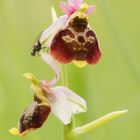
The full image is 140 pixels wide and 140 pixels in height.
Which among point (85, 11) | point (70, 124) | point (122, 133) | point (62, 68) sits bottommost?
point (122, 133)

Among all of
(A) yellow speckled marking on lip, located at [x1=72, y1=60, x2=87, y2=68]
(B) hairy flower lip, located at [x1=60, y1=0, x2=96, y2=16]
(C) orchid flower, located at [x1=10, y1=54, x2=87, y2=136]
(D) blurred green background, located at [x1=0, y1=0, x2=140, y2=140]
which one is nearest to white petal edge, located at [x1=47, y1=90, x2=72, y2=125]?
(C) orchid flower, located at [x1=10, y1=54, x2=87, y2=136]

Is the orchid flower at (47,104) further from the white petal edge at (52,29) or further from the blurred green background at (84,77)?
the blurred green background at (84,77)

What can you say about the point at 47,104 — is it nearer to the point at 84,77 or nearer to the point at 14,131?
the point at 14,131

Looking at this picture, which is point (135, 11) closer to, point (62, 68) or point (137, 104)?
point (137, 104)

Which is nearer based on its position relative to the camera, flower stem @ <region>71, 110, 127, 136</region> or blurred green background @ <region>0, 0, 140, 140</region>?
flower stem @ <region>71, 110, 127, 136</region>

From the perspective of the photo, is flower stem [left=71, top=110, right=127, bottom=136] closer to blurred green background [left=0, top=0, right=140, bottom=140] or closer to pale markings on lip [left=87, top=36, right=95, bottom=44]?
pale markings on lip [left=87, top=36, right=95, bottom=44]

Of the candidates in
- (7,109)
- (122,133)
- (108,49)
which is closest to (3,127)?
(7,109)

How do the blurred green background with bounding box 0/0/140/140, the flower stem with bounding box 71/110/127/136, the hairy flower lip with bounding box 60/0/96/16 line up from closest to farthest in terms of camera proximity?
1. the flower stem with bounding box 71/110/127/136
2. the hairy flower lip with bounding box 60/0/96/16
3. the blurred green background with bounding box 0/0/140/140
